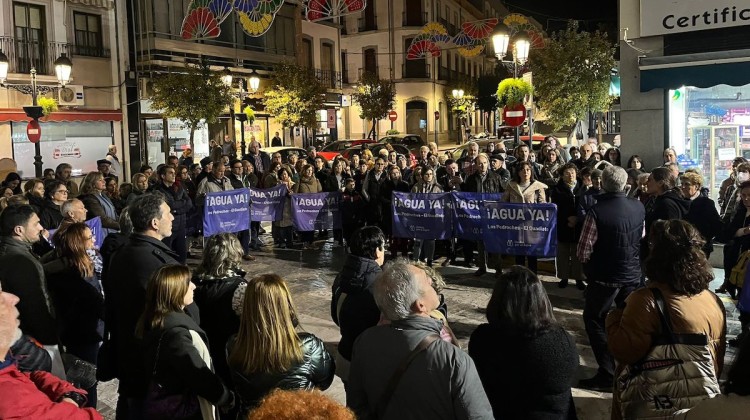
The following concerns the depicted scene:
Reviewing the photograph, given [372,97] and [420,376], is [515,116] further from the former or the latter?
[372,97]

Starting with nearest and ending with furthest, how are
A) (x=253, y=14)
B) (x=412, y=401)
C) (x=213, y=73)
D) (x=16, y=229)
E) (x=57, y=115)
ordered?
(x=412, y=401) < (x=16, y=229) < (x=253, y=14) < (x=57, y=115) < (x=213, y=73)

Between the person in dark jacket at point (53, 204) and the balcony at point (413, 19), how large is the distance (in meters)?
50.1

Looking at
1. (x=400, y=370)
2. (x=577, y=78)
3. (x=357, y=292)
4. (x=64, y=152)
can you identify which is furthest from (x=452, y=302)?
(x=64, y=152)

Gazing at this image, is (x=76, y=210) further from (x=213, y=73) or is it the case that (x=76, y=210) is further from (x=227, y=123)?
(x=227, y=123)

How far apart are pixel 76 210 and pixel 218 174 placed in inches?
217

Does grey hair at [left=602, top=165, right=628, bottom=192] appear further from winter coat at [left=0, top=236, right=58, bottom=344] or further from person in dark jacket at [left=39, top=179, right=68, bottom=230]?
person in dark jacket at [left=39, top=179, right=68, bottom=230]

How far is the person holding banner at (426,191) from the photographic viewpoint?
11211 millimetres

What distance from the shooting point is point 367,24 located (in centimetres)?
5672

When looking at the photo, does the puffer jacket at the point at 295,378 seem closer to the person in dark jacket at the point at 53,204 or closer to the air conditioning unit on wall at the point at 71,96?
the person in dark jacket at the point at 53,204

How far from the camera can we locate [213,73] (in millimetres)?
28422

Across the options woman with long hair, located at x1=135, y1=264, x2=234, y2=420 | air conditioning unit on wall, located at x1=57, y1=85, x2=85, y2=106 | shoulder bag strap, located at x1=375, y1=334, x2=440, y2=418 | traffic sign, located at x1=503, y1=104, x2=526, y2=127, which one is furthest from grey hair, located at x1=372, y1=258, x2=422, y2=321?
air conditioning unit on wall, located at x1=57, y1=85, x2=85, y2=106

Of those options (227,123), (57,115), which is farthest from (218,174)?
(227,123)

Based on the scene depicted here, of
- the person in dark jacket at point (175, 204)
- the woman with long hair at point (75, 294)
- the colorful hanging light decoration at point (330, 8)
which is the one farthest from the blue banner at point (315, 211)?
the woman with long hair at point (75, 294)

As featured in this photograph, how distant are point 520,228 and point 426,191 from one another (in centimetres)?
200
